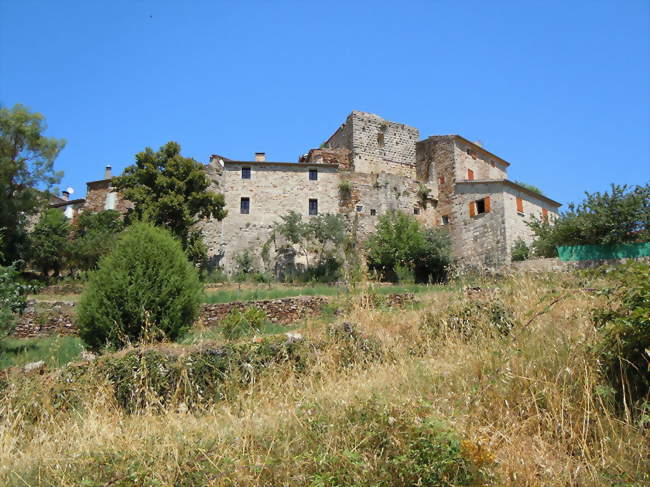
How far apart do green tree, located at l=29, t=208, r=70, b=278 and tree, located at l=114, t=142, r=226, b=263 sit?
17.3ft

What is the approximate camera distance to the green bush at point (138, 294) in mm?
9688

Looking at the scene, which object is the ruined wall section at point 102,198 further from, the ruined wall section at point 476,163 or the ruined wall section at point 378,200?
the ruined wall section at point 476,163

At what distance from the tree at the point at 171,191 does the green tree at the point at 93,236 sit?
2.77 m

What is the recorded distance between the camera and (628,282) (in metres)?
4.38

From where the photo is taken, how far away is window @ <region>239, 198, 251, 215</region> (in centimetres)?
3253

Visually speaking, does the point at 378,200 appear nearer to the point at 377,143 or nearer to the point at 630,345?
the point at 377,143

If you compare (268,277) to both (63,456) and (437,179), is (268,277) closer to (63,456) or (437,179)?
(437,179)

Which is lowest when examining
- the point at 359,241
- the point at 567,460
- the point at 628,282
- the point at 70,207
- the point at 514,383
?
the point at 567,460

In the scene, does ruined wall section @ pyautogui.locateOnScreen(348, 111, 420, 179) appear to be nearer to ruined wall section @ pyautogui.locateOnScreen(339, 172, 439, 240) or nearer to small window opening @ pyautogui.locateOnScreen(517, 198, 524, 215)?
ruined wall section @ pyautogui.locateOnScreen(339, 172, 439, 240)

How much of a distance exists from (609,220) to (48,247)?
30.9m

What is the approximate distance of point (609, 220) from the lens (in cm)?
2238

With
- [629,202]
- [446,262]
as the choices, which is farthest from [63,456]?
[446,262]

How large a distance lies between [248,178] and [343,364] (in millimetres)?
28132

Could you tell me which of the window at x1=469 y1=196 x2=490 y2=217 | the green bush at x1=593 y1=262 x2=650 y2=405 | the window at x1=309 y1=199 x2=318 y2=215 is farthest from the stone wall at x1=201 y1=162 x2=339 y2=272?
the green bush at x1=593 y1=262 x2=650 y2=405
